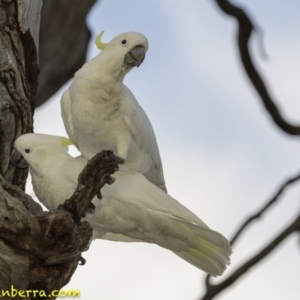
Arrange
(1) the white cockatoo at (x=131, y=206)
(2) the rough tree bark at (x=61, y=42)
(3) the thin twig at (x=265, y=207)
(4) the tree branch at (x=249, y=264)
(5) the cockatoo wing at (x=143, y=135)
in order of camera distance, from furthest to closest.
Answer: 1. (2) the rough tree bark at (x=61, y=42)
2. (5) the cockatoo wing at (x=143, y=135)
3. (1) the white cockatoo at (x=131, y=206)
4. (3) the thin twig at (x=265, y=207)
5. (4) the tree branch at (x=249, y=264)

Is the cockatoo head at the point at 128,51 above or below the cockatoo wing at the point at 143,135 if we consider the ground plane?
above

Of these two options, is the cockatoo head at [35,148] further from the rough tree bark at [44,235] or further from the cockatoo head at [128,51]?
the cockatoo head at [128,51]

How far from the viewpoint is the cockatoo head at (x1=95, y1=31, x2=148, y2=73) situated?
3621 mm

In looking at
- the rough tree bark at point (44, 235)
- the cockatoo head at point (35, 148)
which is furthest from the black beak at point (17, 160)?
the rough tree bark at point (44, 235)

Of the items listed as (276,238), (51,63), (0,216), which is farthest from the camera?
(51,63)

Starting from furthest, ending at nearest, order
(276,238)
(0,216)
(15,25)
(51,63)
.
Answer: (51,63)
(15,25)
(276,238)
(0,216)

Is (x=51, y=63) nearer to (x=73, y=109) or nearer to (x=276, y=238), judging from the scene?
(x=73, y=109)

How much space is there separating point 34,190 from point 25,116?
40 centimetres

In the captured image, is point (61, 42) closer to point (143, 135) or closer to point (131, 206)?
point (143, 135)

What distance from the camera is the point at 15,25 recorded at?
13.1ft

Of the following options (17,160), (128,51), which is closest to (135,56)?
(128,51)

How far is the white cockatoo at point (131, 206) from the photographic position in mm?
3580

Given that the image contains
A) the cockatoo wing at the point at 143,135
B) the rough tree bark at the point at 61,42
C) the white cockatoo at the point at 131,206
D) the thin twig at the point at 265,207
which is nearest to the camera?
the thin twig at the point at 265,207

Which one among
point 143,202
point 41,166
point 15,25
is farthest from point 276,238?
point 15,25
